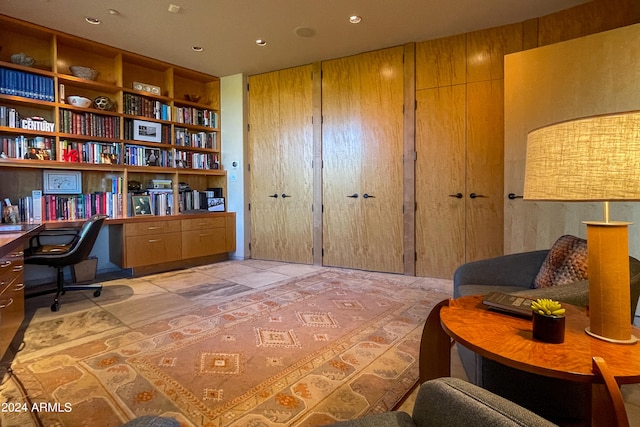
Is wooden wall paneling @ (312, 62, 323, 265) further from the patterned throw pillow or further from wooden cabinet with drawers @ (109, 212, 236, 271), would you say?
the patterned throw pillow

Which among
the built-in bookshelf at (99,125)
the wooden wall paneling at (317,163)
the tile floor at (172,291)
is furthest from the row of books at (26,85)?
the wooden wall paneling at (317,163)

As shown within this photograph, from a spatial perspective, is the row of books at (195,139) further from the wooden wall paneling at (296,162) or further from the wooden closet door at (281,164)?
the wooden wall paneling at (296,162)

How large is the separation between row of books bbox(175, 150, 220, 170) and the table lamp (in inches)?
181

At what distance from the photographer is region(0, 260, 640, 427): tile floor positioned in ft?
9.12

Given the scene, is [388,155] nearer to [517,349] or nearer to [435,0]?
[435,0]

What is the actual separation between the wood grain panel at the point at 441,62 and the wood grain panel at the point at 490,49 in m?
0.08

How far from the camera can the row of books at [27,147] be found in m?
3.45

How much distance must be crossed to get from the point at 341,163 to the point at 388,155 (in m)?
0.64

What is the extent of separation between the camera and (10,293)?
2070 millimetres

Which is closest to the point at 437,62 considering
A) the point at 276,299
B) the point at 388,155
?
the point at 388,155

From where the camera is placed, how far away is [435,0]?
3092 mm

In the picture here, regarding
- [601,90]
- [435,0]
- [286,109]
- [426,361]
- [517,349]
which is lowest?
[426,361]

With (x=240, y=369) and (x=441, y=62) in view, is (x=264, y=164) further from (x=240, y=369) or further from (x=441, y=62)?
(x=240, y=369)

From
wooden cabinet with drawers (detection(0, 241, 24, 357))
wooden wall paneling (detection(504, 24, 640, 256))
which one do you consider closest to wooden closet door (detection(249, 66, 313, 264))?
wooden wall paneling (detection(504, 24, 640, 256))
